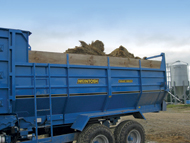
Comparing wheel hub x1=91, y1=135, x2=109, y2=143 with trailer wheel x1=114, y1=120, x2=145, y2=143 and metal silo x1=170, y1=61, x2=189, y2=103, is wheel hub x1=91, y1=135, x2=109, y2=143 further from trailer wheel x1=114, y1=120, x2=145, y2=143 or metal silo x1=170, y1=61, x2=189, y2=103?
metal silo x1=170, y1=61, x2=189, y2=103

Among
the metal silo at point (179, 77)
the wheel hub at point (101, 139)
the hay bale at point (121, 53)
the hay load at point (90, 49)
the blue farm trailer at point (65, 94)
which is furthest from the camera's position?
the metal silo at point (179, 77)

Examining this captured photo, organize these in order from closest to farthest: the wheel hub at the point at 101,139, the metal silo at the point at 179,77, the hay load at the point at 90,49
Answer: the wheel hub at the point at 101,139 → the hay load at the point at 90,49 → the metal silo at the point at 179,77

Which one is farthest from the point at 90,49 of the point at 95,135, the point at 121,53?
the point at 95,135

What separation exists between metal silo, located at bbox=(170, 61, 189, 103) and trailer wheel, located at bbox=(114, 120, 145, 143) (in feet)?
69.6

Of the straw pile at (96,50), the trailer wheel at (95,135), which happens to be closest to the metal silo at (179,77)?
the straw pile at (96,50)

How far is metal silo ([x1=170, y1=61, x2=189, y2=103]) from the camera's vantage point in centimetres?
2536

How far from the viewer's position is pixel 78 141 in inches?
205

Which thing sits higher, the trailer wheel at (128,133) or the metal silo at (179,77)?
the metal silo at (179,77)

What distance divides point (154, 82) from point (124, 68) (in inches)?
55.4

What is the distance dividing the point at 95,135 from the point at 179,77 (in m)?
22.8

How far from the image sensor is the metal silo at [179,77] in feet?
83.2

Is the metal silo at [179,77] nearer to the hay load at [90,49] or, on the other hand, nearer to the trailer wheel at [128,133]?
the hay load at [90,49]

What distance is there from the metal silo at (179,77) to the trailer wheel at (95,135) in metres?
22.4

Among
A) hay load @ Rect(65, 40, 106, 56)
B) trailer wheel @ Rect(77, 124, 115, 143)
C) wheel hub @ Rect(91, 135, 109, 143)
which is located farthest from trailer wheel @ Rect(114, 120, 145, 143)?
hay load @ Rect(65, 40, 106, 56)
